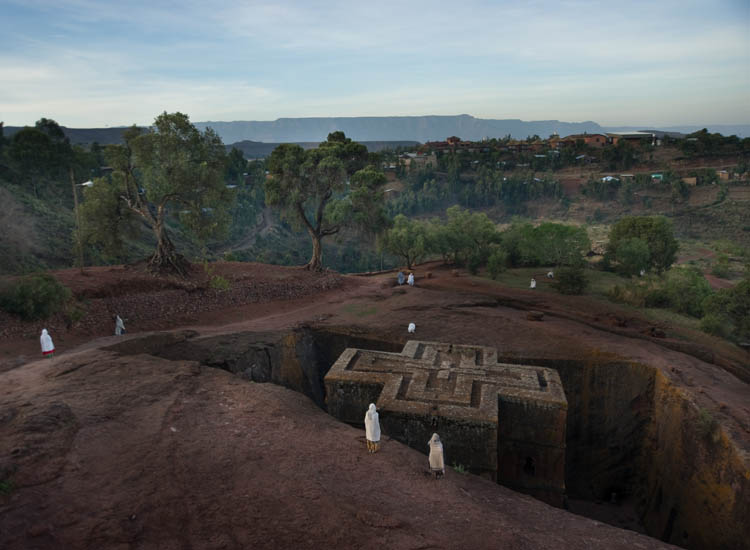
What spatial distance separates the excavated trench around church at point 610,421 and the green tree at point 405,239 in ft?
43.5

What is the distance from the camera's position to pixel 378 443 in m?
7.72

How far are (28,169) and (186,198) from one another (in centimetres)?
2279

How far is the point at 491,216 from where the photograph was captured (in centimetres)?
6000

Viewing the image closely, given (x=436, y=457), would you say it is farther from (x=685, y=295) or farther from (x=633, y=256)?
(x=633, y=256)

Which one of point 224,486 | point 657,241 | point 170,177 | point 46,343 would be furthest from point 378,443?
point 657,241

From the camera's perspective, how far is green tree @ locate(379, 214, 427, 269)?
27.8 m

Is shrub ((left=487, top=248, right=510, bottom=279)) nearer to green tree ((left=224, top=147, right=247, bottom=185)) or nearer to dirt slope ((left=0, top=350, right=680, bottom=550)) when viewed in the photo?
dirt slope ((left=0, top=350, right=680, bottom=550))

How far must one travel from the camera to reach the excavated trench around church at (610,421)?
36.8ft

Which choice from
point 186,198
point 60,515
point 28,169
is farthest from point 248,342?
point 28,169

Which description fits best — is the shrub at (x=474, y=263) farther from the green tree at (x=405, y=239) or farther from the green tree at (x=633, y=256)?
the green tree at (x=633, y=256)

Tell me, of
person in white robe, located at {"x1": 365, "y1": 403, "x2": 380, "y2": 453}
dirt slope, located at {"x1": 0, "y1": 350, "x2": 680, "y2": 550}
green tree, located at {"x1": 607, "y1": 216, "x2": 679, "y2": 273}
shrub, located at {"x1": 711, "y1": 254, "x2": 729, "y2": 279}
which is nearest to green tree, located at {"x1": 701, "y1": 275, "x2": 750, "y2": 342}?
green tree, located at {"x1": 607, "y1": 216, "x2": 679, "y2": 273}

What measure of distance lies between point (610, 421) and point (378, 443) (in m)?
8.85

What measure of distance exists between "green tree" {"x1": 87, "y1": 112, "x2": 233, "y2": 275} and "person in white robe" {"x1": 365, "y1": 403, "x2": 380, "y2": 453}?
15243 millimetres

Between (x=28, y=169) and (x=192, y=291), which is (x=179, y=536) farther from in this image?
(x=28, y=169)
